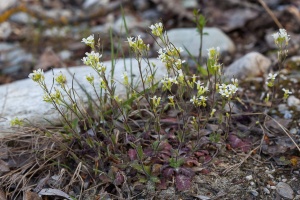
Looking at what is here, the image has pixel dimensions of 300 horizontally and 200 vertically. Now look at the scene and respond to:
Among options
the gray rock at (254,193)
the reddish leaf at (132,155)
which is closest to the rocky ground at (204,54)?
the gray rock at (254,193)

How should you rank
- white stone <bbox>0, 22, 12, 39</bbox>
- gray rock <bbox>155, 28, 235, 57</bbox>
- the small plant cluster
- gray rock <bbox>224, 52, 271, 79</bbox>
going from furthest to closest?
white stone <bbox>0, 22, 12, 39</bbox> < gray rock <bbox>155, 28, 235, 57</bbox> < gray rock <bbox>224, 52, 271, 79</bbox> < the small plant cluster

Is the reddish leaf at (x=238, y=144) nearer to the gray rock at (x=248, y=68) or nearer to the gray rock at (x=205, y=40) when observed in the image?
the gray rock at (x=248, y=68)

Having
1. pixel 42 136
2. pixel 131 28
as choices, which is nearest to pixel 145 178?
pixel 42 136

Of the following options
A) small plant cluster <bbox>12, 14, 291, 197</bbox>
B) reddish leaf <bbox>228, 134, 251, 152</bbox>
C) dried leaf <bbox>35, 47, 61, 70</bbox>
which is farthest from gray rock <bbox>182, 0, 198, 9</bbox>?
reddish leaf <bbox>228, 134, 251, 152</bbox>

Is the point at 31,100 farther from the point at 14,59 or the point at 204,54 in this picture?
the point at 14,59

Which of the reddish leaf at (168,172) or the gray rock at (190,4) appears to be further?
the gray rock at (190,4)

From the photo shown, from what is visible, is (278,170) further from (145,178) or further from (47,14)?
(47,14)

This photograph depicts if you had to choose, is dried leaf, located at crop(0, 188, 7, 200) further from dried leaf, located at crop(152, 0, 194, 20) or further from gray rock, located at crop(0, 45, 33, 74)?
dried leaf, located at crop(152, 0, 194, 20)
